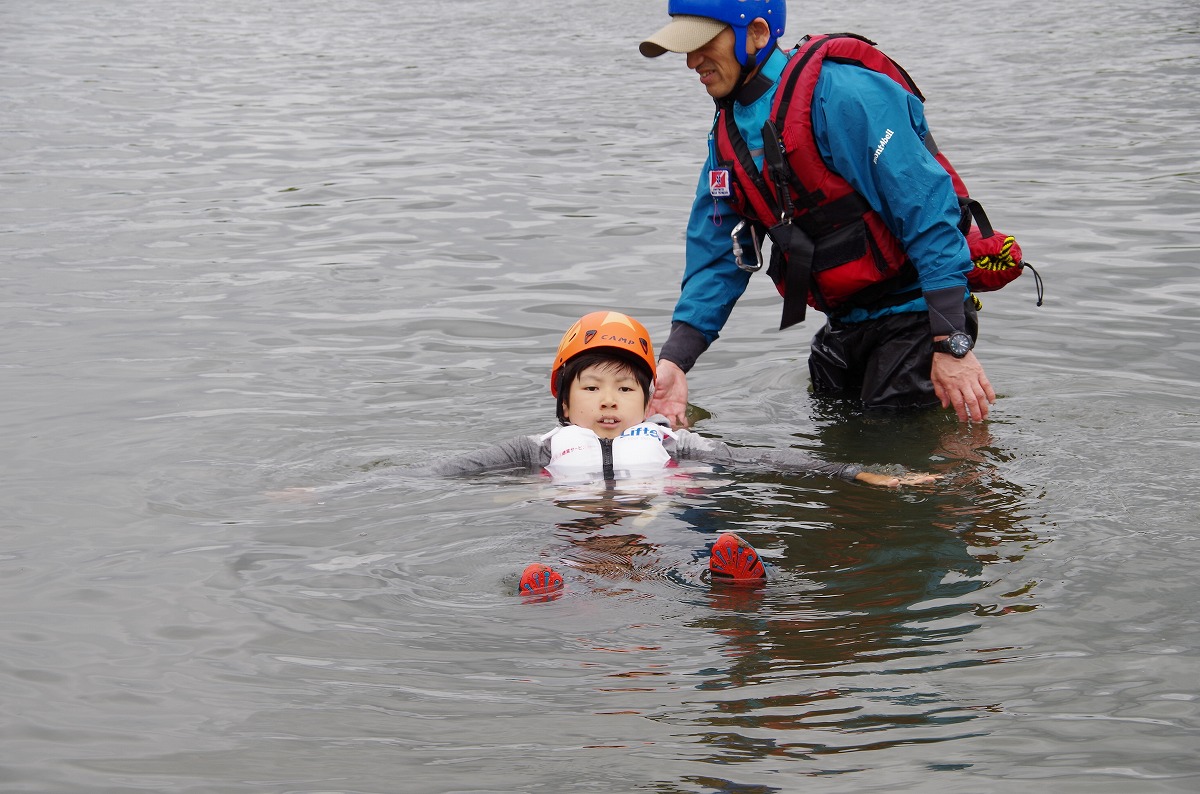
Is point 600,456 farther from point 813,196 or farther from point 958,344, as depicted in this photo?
point 958,344

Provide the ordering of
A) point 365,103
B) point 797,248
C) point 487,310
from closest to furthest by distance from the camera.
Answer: point 797,248, point 487,310, point 365,103

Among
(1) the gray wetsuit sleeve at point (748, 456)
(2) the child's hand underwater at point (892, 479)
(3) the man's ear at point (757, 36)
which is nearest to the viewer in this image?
(2) the child's hand underwater at point (892, 479)

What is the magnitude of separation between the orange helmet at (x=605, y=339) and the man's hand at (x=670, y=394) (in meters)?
0.10

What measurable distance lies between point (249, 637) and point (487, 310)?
564cm

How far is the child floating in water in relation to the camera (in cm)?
683

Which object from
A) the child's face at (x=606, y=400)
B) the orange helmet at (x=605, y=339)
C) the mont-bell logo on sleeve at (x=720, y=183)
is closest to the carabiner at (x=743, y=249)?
the mont-bell logo on sleeve at (x=720, y=183)

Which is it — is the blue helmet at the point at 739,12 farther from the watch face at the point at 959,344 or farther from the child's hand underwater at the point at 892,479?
the child's hand underwater at the point at 892,479

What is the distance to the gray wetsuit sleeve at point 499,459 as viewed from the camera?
700cm

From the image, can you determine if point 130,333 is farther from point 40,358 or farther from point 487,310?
point 487,310

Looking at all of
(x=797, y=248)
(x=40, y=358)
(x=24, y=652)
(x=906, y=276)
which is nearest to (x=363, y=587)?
(x=24, y=652)

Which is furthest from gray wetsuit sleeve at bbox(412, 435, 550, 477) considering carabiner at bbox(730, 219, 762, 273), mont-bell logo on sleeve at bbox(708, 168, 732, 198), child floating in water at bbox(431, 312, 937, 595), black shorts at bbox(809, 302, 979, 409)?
black shorts at bbox(809, 302, 979, 409)

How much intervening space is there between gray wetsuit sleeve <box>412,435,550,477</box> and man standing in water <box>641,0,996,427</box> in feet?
2.49

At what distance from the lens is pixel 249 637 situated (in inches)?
201

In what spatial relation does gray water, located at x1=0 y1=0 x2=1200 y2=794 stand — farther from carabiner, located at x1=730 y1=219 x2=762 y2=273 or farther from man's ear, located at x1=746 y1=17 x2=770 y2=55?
man's ear, located at x1=746 y1=17 x2=770 y2=55
